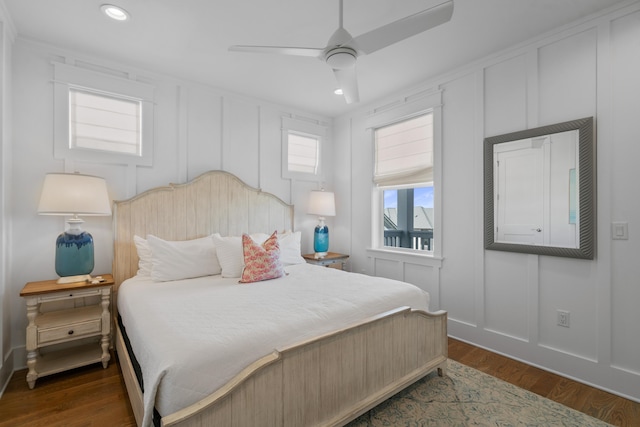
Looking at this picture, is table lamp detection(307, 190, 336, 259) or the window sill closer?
the window sill

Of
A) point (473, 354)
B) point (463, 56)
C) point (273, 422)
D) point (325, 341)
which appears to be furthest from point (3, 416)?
point (463, 56)

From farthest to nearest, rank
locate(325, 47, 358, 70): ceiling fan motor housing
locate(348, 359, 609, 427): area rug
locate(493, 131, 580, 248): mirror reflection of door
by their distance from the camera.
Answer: locate(493, 131, 580, 248): mirror reflection of door, locate(348, 359, 609, 427): area rug, locate(325, 47, 358, 70): ceiling fan motor housing

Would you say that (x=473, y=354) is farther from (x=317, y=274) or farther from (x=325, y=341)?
(x=325, y=341)

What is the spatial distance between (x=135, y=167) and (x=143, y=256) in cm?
89

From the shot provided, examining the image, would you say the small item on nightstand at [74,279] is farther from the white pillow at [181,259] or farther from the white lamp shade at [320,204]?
the white lamp shade at [320,204]

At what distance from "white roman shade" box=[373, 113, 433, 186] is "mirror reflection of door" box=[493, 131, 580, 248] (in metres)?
0.78

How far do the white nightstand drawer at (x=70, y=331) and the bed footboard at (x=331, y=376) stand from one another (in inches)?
66.9

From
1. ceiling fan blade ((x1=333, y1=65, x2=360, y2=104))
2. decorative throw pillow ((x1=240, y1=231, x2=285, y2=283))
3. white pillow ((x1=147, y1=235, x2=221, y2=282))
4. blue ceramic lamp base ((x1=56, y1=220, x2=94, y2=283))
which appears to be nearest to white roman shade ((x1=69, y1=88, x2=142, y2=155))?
blue ceramic lamp base ((x1=56, y1=220, x2=94, y2=283))

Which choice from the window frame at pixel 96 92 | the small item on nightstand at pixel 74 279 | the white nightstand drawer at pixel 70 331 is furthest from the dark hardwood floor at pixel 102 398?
the window frame at pixel 96 92

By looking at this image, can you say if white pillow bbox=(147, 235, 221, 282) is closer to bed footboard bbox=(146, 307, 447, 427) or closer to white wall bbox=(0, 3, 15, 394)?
white wall bbox=(0, 3, 15, 394)

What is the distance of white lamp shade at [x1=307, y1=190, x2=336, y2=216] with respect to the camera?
4.00 metres

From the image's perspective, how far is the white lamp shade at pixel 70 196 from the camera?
2322mm

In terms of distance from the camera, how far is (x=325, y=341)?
5.40ft

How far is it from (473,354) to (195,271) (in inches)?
104
